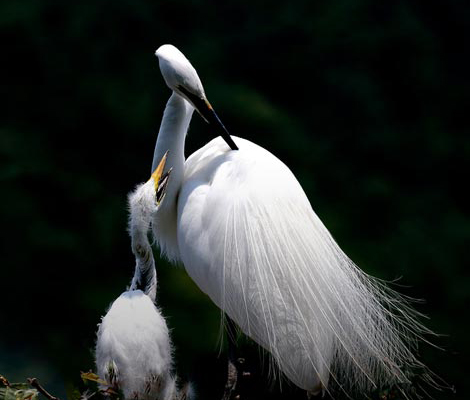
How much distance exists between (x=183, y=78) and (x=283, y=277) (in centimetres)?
47

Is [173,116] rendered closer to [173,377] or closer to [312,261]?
[312,261]

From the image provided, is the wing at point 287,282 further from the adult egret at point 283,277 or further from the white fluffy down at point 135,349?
the white fluffy down at point 135,349

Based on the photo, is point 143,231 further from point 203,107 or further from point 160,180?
point 203,107

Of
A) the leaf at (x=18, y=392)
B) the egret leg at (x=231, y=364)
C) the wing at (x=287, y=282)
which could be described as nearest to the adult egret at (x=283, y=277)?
the wing at (x=287, y=282)

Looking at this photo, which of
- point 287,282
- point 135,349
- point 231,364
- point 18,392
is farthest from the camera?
point 231,364

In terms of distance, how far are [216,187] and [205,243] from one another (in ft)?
0.44

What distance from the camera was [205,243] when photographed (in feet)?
5.40

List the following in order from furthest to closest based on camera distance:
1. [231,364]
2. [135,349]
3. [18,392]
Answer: [231,364] < [135,349] < [18,392]

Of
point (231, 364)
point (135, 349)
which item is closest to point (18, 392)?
point (135, 349)

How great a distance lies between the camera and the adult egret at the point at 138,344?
1.48 m

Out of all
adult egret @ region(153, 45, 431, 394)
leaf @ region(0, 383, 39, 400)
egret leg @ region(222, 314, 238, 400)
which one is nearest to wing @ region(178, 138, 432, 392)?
adult egret @ region(153, 45, 431, 394)

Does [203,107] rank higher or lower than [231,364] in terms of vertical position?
higher

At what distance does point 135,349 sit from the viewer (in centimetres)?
148

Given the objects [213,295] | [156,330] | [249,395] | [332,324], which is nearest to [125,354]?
[156,330]
